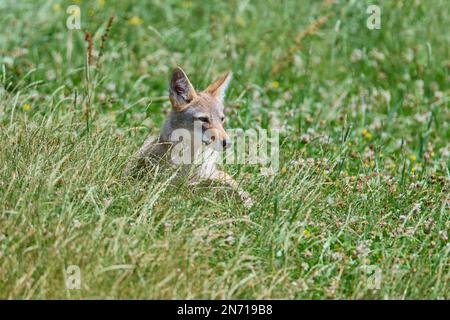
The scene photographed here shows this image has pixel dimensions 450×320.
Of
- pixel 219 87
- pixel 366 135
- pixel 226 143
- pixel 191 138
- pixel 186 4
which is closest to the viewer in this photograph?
pixel 226 143

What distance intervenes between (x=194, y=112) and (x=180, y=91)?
0.66 ft

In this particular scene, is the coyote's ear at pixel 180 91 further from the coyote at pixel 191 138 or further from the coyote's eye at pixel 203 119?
the coyote's eye at pixel 203 119

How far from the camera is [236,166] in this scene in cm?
720

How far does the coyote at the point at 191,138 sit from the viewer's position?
6773 mm

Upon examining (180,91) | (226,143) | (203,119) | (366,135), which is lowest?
(366,135)

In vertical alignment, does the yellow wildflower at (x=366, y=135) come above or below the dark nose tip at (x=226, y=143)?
below

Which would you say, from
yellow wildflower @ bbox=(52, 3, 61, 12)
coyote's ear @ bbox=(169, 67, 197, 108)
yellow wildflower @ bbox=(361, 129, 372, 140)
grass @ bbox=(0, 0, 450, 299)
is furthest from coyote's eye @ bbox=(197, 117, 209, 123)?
yellow wildflower @ bbox=(52, 3, 61, 12)

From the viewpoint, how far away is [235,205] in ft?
20.6

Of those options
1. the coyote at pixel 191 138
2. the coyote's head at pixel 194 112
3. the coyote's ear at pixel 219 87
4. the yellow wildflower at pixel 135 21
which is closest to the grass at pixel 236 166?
the yellow wildflower at pixel 135 21

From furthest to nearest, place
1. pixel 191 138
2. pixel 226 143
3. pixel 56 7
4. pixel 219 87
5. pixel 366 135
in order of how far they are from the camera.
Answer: pixel 56 7, pixel 366 135, pixel 219 87, pixel 191 138, pixel 226 143

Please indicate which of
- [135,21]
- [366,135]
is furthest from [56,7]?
[366,135]

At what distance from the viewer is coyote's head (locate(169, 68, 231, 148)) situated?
7.05 m

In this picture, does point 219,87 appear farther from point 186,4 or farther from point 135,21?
point 186,4

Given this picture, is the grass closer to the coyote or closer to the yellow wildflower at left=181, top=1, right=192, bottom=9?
the yellow wildflower at left=181, top=1, right=192, bottom=9
